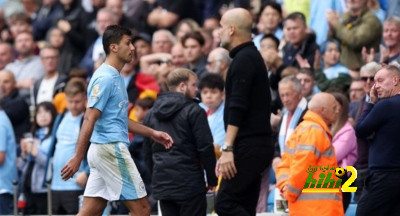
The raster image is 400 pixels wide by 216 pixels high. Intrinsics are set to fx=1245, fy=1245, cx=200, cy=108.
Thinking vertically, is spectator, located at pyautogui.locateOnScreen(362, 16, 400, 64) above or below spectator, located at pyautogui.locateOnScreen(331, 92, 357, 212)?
above

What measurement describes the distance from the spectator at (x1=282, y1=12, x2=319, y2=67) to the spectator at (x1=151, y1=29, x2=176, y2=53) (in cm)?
230

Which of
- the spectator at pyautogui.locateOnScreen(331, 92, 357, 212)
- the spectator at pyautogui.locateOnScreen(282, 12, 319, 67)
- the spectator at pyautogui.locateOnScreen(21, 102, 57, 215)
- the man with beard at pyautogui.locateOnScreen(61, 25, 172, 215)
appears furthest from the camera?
the spectator at pyautogui.locateOnScreen(282, 12, 319, 67)

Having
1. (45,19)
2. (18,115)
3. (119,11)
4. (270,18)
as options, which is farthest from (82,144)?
(45,19)

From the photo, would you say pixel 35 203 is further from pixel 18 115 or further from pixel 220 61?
pixel 220 61

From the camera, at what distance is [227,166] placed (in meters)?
12.2

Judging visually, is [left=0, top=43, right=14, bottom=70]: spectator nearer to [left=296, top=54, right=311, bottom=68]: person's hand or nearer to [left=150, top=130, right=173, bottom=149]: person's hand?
[left=296, top=54, right=311, bottom=68]: person's hand

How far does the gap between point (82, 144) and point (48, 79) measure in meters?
7.63

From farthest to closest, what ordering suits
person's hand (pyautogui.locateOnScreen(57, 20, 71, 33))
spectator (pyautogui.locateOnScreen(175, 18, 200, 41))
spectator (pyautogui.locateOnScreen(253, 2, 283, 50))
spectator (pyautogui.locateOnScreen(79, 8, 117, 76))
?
person's hand (pyautogui.locateOnScreen(57, 20, 71, 33)) < spectator (pyautogui.locateOnScreen(79, 8, 117, 76)) < spectator (pyautogui.locateOnScreen(175, 18, 200, 41)) < spectator (pyautogui.locateOnScreen(253, 2, 283, 50))

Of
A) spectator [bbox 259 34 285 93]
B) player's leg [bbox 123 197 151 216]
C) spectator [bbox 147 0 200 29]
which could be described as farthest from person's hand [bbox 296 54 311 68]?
player's leg [bbox 123 197 151 216]

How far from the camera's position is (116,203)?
53.9 feet

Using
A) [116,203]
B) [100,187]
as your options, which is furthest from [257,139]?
[116,203]

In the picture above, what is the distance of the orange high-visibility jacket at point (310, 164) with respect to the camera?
12.5 m

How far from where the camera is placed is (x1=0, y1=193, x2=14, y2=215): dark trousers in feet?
54.6

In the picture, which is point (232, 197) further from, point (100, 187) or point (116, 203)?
point (116, 203)
